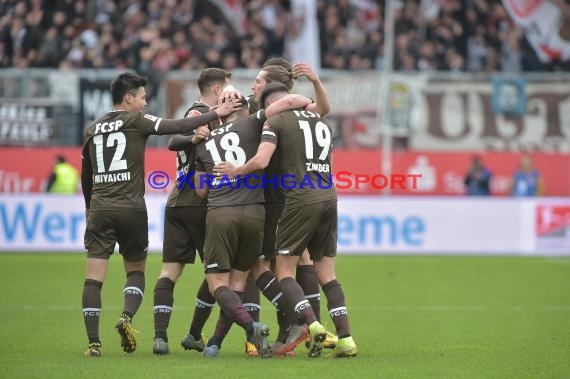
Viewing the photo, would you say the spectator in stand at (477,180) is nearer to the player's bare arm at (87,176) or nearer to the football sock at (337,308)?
the football sock at (337,308)

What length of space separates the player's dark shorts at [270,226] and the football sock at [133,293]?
44.1 inches

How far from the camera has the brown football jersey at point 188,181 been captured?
382 inches

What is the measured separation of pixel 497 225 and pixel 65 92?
9.66 m

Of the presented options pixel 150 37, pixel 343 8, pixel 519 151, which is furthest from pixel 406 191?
pixel 150 37

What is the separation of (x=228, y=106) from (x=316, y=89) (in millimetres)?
757

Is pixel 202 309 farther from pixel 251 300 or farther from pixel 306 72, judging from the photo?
pixel 306 72

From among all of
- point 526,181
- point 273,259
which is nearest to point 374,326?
point 273,259

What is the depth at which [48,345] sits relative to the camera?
9.90m

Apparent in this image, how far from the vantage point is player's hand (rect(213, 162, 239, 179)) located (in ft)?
29.6

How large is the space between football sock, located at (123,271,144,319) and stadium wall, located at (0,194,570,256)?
11.7 meters

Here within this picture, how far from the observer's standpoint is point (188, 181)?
32.1 ft

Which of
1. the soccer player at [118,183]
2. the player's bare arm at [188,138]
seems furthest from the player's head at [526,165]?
the soccer player at [118,183]

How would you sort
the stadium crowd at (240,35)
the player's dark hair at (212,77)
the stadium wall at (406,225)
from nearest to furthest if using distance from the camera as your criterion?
1. the player's dark hair at (212,77)
2. the stadium wall at (406,225)
3. the stadium crowd at (240,35)

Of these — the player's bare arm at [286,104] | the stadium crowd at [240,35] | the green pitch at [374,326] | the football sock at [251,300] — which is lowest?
the green pitch at [374,326]
